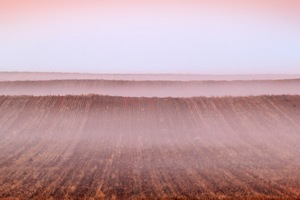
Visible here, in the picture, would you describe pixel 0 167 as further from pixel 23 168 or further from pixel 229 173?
pixel 229 173

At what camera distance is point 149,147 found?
43.9 ft

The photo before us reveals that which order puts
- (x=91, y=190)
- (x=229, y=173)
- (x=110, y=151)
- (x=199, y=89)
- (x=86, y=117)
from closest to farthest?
(x=91, y=190), (x=229, y=173), (x=110, y=151), (x=86, y=117), (x=199, y=89)

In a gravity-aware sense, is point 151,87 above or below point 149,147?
above

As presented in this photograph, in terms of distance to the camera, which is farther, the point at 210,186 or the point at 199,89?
the point at 199,89

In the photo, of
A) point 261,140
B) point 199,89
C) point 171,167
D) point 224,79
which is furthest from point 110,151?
point 224,79

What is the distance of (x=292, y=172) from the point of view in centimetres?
1057

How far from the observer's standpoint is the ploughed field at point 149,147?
931cm

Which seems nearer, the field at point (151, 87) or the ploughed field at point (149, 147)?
the ploughed field at point (149, 147)

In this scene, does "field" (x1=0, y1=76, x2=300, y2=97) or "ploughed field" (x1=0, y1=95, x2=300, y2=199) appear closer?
"ploughed field" (x1=0, y1=95, x2=300, y2=199)

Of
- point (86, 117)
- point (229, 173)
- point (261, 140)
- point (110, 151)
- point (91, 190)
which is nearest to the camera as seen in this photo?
point (91, 190)

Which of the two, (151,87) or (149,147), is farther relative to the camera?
(151,87)

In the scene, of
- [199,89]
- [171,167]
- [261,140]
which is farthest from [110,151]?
[199,89]

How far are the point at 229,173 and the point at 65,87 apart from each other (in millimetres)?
12406

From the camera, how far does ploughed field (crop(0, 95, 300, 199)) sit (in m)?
9.31
